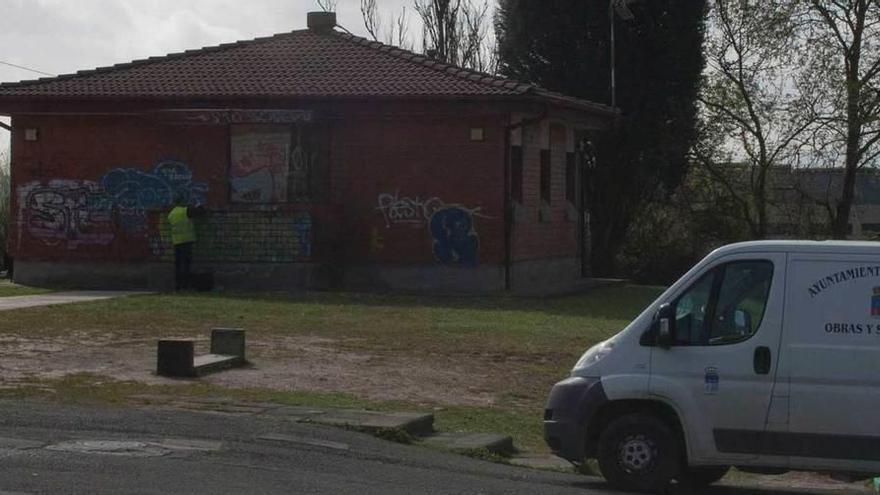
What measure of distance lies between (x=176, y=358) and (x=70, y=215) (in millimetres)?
14319

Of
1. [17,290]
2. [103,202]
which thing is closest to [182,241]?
[103,202]

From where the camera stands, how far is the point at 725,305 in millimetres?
10500

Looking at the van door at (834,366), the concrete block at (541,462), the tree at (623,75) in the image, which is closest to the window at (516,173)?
the tree at (623,75)

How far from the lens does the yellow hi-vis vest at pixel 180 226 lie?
2636cm

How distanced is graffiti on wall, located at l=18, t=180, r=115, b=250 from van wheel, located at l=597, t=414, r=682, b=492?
19.5m

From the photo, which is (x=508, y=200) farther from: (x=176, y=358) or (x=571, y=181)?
(x=176, y=358)

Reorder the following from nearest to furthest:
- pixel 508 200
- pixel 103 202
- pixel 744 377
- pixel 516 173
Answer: pixel 744 377 < pixel 508 200 < pixel 516 173 < pixel 103 202

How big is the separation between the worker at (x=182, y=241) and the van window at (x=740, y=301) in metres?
17.3

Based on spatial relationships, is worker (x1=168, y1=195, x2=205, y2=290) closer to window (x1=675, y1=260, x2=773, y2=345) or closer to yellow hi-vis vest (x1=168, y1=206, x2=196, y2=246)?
yellow hi-vis vest (x1=168, y1=206, x2=196, y2=246)

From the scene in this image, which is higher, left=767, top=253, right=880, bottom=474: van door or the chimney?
the chimney

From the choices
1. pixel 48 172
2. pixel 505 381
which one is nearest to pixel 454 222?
pixel 48 172

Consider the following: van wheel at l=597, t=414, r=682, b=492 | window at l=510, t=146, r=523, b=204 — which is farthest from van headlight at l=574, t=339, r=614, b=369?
window at l=510, t=146, r=523, b=204

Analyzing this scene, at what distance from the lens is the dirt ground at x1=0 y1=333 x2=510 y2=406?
14945mm

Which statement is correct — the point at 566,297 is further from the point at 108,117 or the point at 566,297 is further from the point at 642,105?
the point at 642,105
